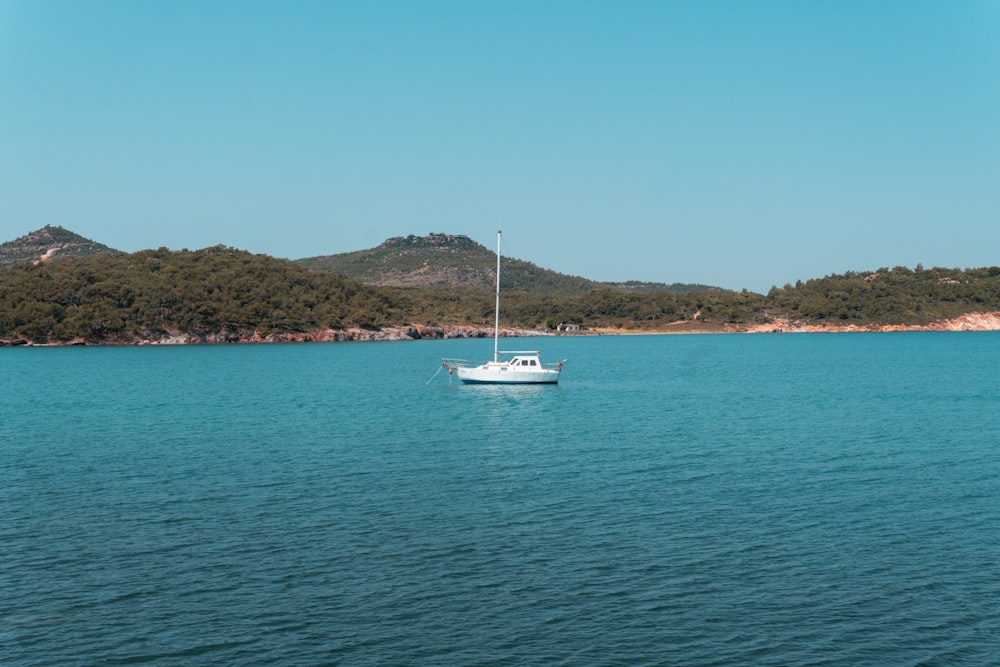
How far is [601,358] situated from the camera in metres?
149

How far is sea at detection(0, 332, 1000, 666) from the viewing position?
63.3ft

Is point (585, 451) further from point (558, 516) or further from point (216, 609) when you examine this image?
point (216, 609)

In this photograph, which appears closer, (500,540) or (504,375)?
(500,540)

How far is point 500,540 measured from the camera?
27.0 m

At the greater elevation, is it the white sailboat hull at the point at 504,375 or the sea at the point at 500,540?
the white sailboat hull at the point at 504,375

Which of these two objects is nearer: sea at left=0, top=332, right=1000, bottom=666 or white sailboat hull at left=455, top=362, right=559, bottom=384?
sea at left=0, top=332, right=1000, bottom=666

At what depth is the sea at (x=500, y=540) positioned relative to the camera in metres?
19.3

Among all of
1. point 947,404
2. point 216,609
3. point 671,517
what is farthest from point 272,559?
point 947,404

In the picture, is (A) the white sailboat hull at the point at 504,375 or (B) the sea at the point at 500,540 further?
(A) the white sailboat hull at the point at 504,375

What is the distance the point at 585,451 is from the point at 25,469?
26.0m

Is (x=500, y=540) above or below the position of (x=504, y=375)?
below

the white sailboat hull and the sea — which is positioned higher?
the white sailboat hull

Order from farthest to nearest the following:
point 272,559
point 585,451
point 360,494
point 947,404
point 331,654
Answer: point 947,404, point 585,451, point 360,494, point 272,559, point 331,654

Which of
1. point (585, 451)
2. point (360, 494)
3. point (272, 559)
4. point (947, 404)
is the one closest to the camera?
point (272, 559)
